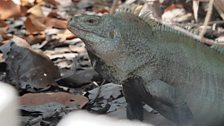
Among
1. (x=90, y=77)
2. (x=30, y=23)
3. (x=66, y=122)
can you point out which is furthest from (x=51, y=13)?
(x=66, y=122)

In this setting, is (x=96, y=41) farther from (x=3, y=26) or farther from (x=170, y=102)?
(x=3, y=26)

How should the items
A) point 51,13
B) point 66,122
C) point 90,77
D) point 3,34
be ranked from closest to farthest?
point 66,122
point 90,77
point 3,34
point 51,13

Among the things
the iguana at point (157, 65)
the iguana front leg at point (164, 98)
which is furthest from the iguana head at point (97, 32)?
the iguana front leg at point (164, 98)

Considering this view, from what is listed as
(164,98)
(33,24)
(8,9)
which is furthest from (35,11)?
(164,98)

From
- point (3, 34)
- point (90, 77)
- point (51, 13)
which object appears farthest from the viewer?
point (51, 13)

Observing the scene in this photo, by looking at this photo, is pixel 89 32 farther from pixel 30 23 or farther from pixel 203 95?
pixel 30 23

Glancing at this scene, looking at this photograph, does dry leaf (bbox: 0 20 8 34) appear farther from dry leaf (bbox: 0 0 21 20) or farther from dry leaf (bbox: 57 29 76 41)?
dry leaf (bbox: 57 29 76 41)
